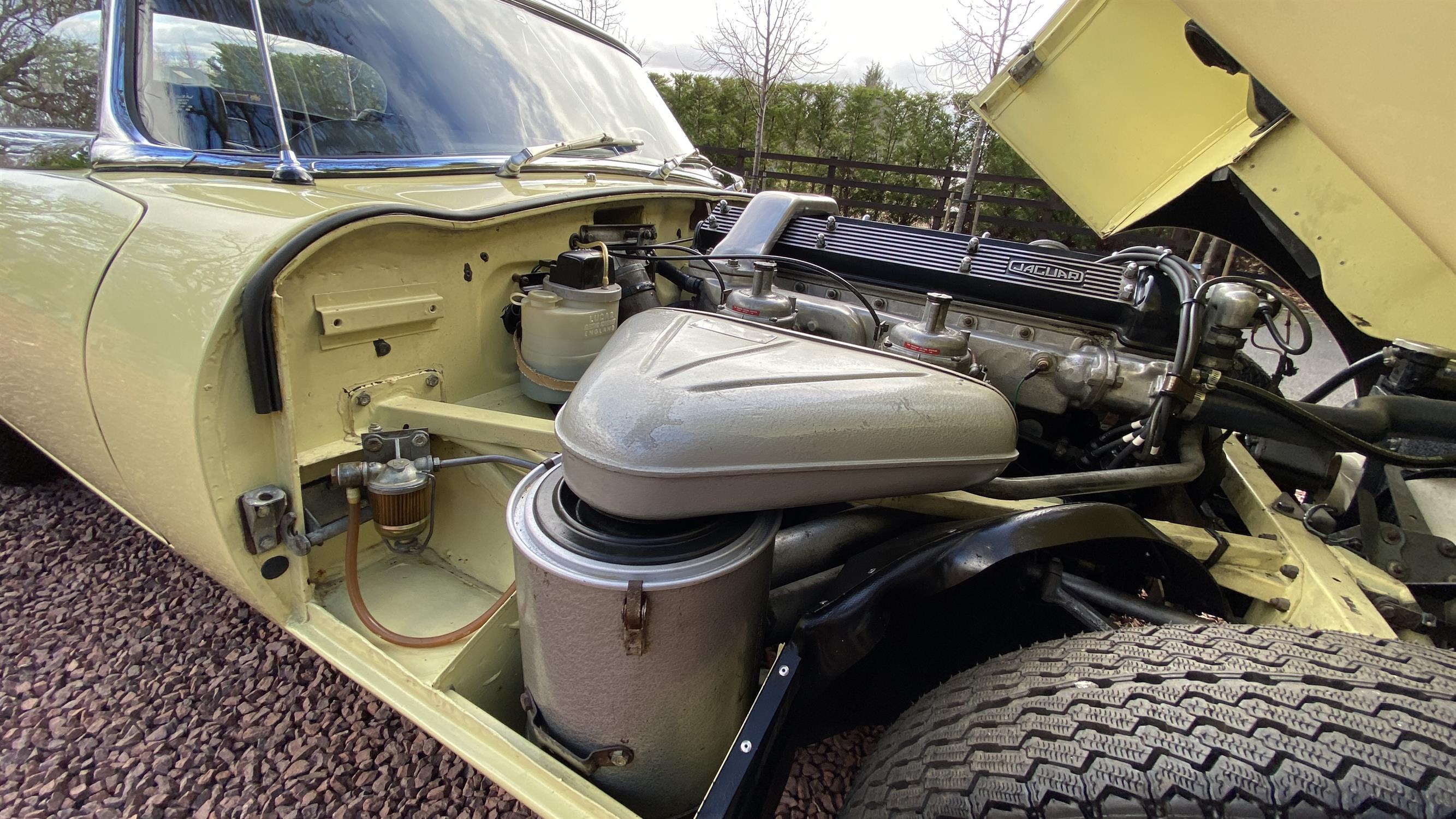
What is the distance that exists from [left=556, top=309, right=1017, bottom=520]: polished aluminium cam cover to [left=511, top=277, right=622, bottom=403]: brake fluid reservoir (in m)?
0.68

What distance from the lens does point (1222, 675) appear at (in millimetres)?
980

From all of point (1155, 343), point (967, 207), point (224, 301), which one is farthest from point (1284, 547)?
point (967, 207)

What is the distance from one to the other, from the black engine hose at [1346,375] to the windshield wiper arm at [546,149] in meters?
2.36

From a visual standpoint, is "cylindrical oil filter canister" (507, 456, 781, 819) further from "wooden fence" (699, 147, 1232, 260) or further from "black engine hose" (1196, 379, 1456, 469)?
"wooden fence" (699, 147, 1232, 260)

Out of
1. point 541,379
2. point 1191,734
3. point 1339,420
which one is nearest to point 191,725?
point 541,379

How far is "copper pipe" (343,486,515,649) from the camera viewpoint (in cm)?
153

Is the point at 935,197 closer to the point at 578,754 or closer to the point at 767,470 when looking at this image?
the point at 767,470

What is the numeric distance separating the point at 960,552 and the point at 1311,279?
1.89m

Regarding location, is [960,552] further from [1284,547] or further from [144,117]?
[144,117]

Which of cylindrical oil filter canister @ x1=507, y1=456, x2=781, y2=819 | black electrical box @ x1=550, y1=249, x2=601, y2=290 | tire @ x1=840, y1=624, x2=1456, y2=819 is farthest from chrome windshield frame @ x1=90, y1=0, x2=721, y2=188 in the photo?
tire @ x1=840, y1=624, x2=1456, y2=819

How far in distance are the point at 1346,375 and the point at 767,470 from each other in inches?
79.7

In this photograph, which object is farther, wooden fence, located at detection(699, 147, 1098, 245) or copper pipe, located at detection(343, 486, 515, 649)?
wooden fence, located at detection(699, 147, 1098, 245)

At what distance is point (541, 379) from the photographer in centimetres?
196

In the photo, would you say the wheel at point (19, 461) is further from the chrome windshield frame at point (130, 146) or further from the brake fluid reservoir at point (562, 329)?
the brake fluid reservoir at point (562, 329)
